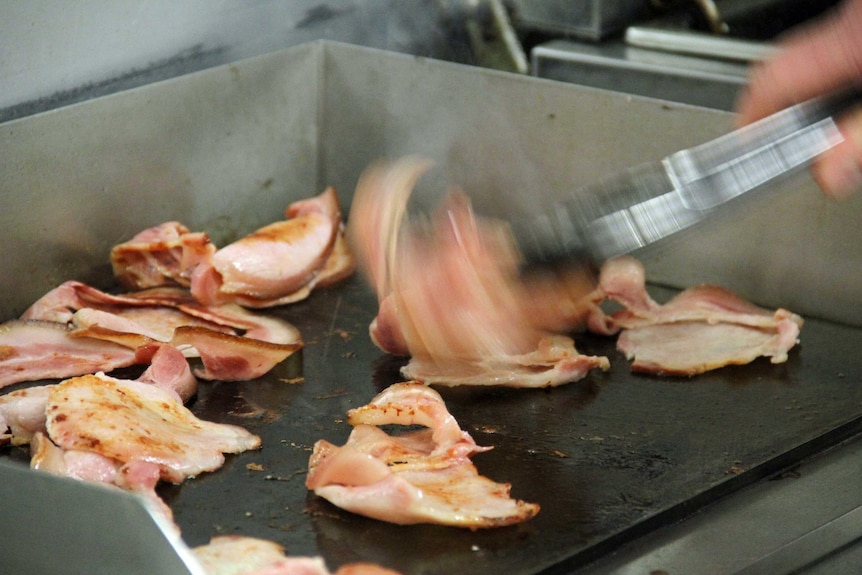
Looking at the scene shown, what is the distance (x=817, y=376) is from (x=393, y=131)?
1.34 m

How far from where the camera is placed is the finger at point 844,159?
2158 mm

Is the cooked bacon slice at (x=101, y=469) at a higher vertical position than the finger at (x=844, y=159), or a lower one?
lower

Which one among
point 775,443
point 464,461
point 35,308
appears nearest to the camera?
point 464,461

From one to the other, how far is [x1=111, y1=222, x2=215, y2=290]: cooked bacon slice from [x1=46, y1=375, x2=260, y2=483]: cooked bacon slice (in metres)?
0.64

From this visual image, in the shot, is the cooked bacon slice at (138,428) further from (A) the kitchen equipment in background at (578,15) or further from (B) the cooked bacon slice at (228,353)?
(A) the kitchen equipment in background at (578,15)

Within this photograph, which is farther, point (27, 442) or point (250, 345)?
point (250, 345)

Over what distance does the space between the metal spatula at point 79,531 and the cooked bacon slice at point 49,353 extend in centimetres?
68

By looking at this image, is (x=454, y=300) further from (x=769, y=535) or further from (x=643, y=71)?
(x=643, y=71)

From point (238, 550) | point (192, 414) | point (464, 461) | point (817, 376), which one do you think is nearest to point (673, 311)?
point (817, 376)

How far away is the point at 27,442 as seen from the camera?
Answer: 2129 millimetres

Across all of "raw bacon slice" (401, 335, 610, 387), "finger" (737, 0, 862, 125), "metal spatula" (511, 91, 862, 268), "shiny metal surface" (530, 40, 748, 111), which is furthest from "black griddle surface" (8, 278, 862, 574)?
"shiny metal surface" (530, 40, 748, 111)

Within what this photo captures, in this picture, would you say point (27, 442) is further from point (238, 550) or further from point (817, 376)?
point (817, 376)

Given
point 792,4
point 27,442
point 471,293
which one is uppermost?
point 792,4

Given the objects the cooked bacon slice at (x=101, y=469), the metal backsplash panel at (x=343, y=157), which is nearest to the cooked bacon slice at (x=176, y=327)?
the metal backsplash panel at (x=343, y=157)
